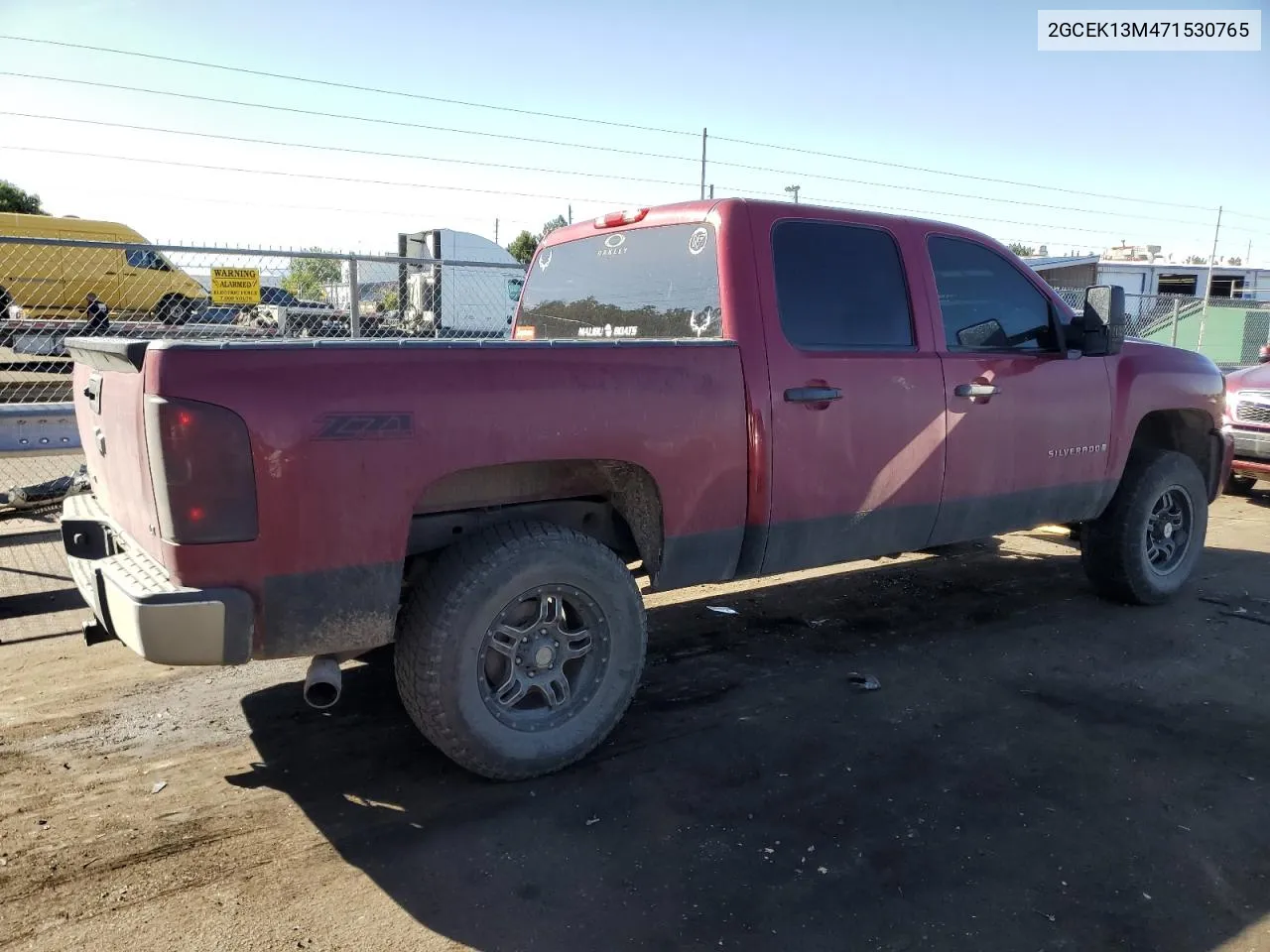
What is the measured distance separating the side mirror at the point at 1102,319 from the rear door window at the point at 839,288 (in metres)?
A: 1.27

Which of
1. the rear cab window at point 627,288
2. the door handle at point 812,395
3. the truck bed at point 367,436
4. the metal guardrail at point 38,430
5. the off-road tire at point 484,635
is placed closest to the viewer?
the truck bed at point 367,436

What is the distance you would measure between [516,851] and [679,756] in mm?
846

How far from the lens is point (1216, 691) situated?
4.28 m

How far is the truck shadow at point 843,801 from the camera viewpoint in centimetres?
260

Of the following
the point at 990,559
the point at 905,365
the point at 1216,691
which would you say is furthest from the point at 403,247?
the point at 1216,691

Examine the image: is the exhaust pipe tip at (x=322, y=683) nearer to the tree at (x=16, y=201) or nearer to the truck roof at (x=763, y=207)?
the truck roof at (x=763, y=207)

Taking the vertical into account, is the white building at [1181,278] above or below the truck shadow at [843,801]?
above

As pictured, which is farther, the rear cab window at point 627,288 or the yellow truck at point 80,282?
the yellow truck at point 80,282

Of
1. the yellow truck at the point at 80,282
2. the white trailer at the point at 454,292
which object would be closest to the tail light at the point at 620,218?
the white trailer at the point at 454,292

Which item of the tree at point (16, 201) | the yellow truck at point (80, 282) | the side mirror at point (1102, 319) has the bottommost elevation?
the side mirror at point (1102, 319)

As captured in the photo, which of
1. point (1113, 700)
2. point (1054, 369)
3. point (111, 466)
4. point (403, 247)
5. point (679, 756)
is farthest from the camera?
point (403, 247)

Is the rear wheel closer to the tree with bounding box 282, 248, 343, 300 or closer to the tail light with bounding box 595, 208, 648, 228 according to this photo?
the tail light with bounding box 595, 208, 648, 228

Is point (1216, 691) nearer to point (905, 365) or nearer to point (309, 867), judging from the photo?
point (905, 365)

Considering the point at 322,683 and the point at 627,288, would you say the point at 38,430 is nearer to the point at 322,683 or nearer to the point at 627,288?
the point at 322,683
